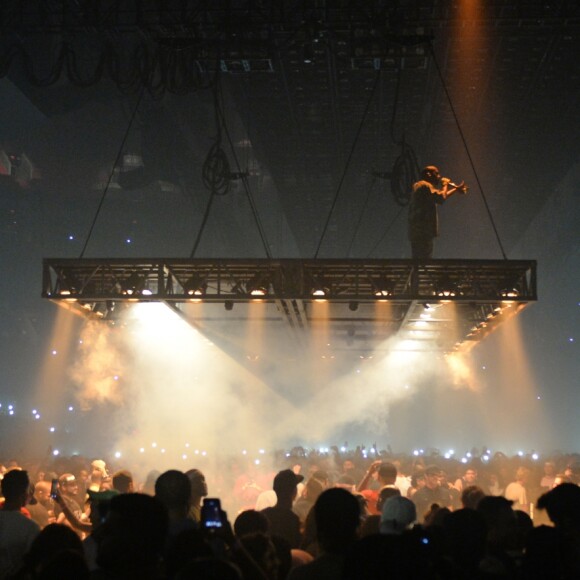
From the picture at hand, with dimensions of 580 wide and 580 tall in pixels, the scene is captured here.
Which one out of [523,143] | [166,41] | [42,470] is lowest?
[42,470]

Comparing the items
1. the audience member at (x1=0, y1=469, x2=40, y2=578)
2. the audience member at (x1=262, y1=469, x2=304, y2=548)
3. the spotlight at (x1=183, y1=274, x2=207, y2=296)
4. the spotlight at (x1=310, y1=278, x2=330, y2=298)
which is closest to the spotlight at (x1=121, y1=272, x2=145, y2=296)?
the spotlight at (x1=183, y1=274, x2=207, y2=296)

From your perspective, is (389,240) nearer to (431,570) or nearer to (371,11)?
(371,11)

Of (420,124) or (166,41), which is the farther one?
(420,124)

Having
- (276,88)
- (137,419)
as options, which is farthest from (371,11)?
(137,419)

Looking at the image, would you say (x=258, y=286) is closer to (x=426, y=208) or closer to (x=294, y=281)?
(x=294, y=281)

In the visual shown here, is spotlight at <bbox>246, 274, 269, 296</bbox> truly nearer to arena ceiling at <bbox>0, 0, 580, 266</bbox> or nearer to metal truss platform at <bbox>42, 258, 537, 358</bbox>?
metal truss platform at <bbox>42, 258, 537, 358</bbox>

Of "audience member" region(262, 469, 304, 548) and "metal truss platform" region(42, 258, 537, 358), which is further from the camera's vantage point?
"metal truss platform" region(42, 258, 537, 358)

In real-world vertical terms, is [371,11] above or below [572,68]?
below

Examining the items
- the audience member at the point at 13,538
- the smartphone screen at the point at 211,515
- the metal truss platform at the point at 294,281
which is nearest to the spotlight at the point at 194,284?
the metal truss platform at the point at 294,281

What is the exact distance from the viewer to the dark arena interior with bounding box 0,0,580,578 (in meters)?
12.5

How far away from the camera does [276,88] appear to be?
1733 centimetres

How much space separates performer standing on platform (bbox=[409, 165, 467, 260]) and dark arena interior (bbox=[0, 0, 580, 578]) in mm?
49

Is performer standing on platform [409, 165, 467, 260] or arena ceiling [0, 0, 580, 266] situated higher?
arena ceiling [0, 0, 580, 266]

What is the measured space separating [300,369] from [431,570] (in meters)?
34.4
